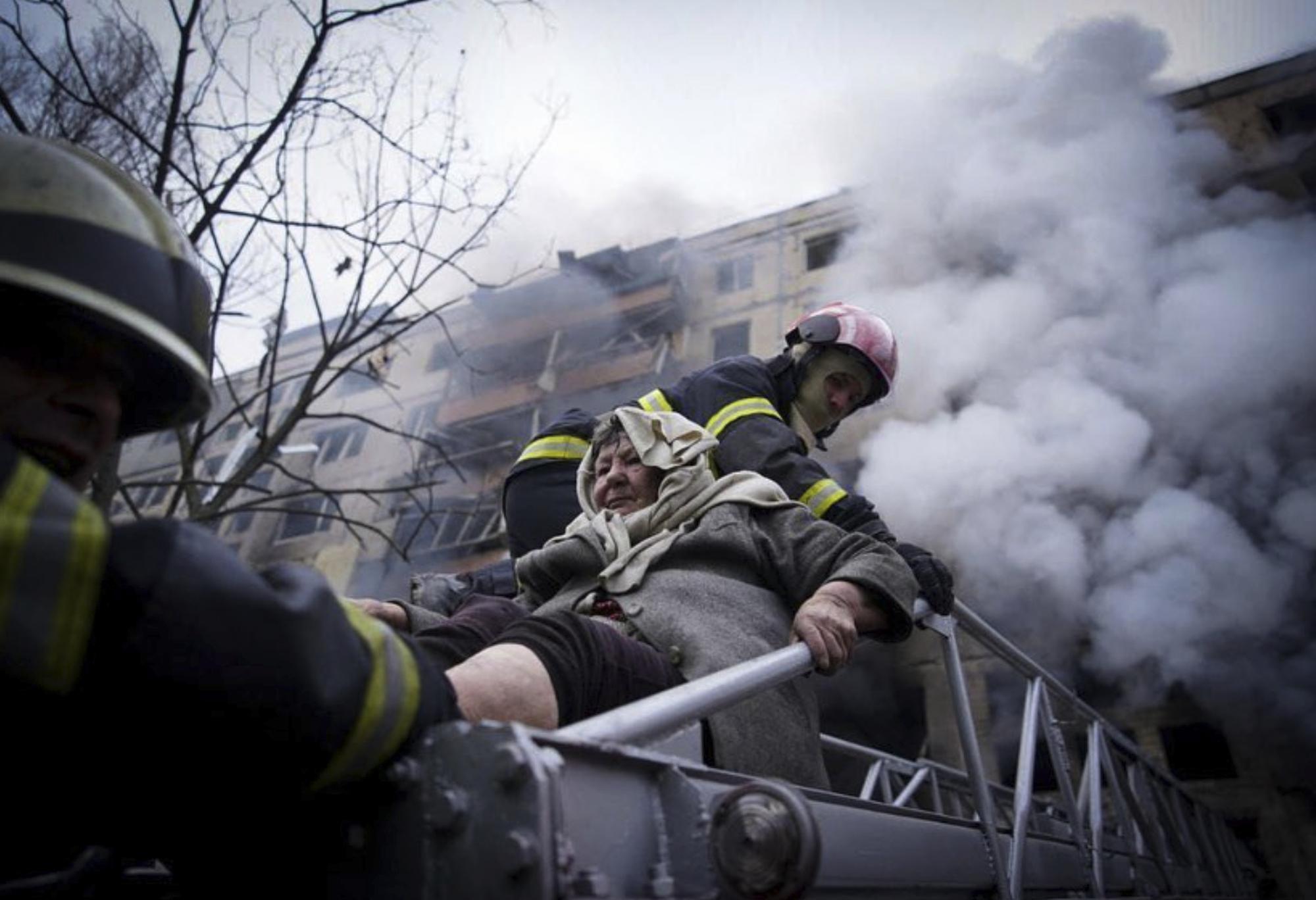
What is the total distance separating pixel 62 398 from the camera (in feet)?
2.77

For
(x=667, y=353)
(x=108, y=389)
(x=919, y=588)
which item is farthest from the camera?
(x=667, y=353)

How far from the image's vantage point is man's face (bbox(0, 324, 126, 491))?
0.80 metres

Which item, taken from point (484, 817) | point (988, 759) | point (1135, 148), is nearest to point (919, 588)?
point (484, 817)

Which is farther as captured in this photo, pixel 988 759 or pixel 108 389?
pixel 988 759

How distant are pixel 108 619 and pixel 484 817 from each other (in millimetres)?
377

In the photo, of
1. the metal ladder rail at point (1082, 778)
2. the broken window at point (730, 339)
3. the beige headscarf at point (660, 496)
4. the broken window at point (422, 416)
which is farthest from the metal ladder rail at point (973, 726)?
the broken window at point (422, 416)

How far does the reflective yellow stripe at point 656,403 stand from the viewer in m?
3.10

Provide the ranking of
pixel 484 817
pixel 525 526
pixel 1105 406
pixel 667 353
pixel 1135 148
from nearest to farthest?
pixel 484 817
pixel 525 526
pixel 1105 406
pixel 1135 148
pixel 667 353

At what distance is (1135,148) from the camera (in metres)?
14.4

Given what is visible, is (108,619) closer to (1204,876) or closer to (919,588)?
(919,588)

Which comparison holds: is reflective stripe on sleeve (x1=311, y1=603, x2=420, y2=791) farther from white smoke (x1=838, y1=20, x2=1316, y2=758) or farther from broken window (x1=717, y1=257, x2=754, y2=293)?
broken window (x1=717, y1=257, x2=754, y2=293)

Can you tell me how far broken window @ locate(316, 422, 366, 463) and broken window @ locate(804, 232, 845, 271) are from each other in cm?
1297

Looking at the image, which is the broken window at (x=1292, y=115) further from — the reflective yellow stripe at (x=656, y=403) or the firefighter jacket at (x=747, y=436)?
the reflective yellow stripe at (x=656, y=403)

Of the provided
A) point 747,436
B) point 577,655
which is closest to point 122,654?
point 577,655
